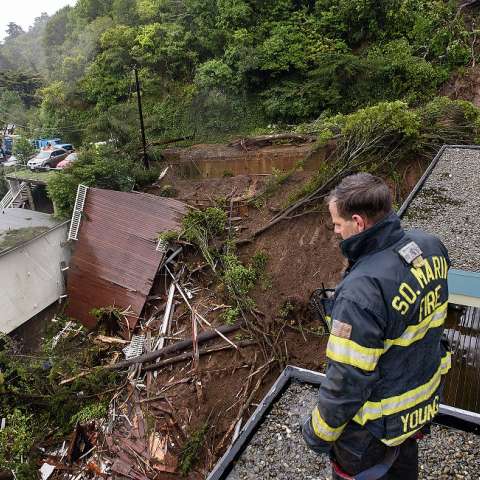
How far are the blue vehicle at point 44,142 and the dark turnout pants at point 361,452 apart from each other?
22.3 metres

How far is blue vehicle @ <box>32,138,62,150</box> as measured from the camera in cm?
2125

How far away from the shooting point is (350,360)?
1863mm

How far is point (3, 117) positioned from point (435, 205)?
31.5m

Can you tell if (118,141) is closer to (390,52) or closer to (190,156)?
(190,156)

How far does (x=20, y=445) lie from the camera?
7109 millimetres

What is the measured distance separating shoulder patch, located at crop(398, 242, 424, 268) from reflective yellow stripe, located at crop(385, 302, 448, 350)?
299 mm

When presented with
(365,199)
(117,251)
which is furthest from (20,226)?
(365,199)

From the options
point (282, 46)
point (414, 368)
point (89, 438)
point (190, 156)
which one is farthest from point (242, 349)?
point (282, 46)

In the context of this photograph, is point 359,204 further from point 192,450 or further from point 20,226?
point 20,226

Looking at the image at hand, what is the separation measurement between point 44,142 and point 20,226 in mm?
12449

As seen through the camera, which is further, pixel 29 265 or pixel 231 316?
pixel 29 265

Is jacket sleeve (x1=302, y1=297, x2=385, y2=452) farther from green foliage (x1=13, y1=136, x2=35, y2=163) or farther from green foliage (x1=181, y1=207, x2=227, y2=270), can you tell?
green foliage (x1=13, y1=136, x2=35, y2=163)

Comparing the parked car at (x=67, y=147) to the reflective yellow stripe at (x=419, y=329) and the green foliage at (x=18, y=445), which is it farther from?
the reflective yellow stripe at (x=419, y=329)

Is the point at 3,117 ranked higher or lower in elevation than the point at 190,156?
higher
